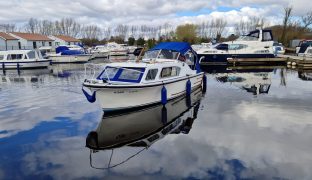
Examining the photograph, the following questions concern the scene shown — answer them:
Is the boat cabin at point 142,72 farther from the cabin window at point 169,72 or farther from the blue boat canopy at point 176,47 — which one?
the blue boat canopy at point 176,47

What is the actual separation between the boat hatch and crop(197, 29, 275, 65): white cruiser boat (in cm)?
2185

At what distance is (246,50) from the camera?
3331cm

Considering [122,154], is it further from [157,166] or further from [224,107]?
[224,107]

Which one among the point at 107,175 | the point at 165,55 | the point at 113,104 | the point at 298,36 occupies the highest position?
the point at 298,36

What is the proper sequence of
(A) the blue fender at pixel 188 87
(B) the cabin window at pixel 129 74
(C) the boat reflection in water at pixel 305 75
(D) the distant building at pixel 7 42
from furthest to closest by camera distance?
(D) the distant building at pixel 7 42, (C) the boat reflection in water at pixel 305 75, (A) the blue fender at pixel 188 87, (B) the cabin window at pixel 129 74

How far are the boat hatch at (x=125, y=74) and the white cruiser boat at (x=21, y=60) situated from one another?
23.4 m

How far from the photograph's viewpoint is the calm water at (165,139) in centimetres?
666

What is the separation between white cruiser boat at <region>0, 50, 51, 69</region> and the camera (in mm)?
31719

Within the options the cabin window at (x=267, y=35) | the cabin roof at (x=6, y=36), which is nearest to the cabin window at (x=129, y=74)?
the cabin window at (x=267, y=35)

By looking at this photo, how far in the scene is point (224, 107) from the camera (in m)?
12.8

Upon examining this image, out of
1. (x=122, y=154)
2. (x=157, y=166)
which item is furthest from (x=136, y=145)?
(x=157, y=166)

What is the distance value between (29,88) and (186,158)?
15.1 meters

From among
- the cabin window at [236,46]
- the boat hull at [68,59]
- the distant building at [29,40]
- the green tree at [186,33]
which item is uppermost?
the green tree at [186,33]

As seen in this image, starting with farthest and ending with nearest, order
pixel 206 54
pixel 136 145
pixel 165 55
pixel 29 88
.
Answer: pixel 206 54
pixel 29 88
pixel 165 55
pixel 136 145
